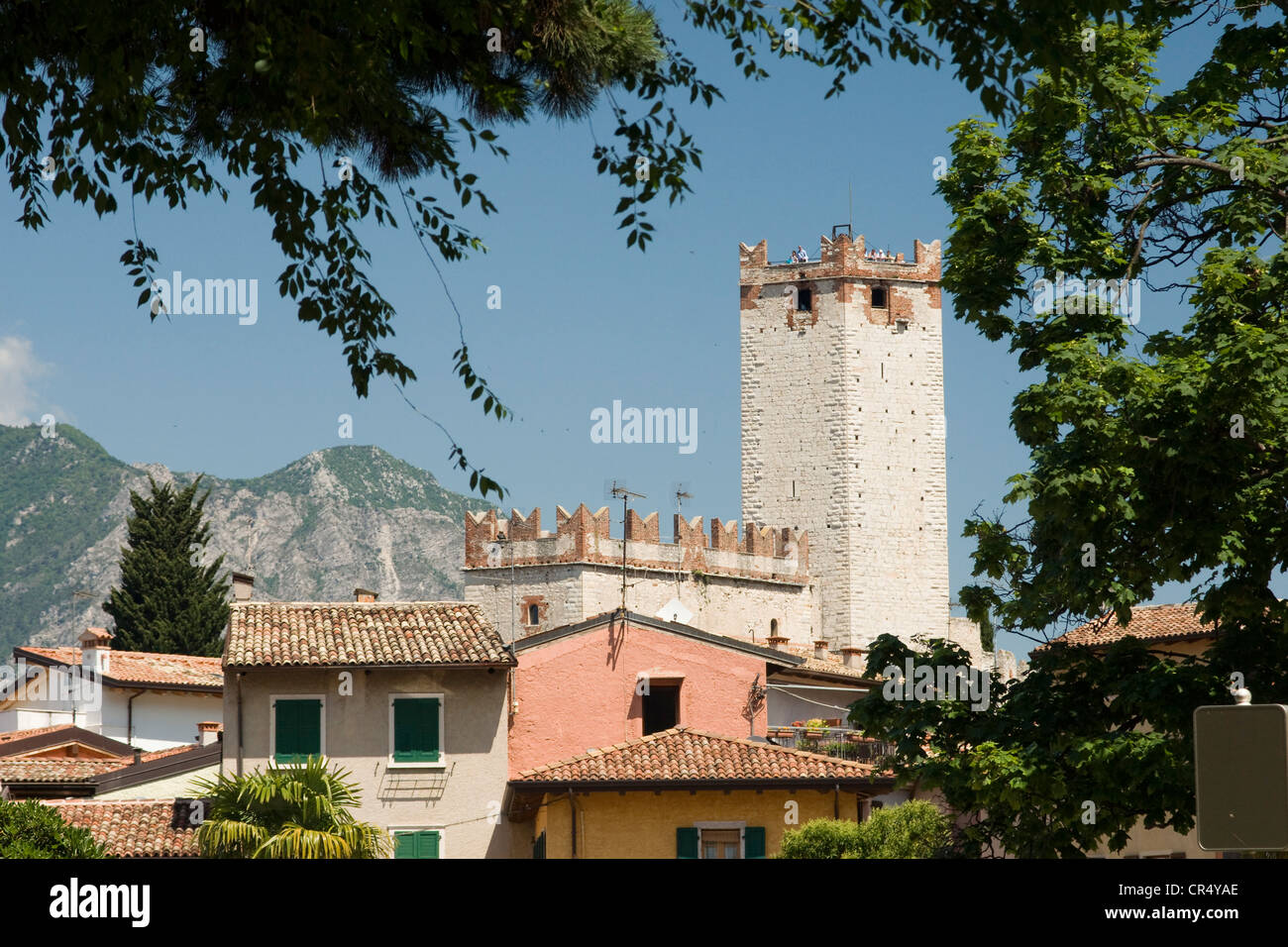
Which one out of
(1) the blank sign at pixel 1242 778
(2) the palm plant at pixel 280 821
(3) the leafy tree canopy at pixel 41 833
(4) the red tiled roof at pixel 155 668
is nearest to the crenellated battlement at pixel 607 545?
(4) the red tiled roof at pixel 155 668

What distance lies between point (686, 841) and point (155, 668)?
17.3 metres

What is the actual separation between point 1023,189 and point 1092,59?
5.37 feet

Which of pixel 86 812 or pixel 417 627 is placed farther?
pixel 417 627

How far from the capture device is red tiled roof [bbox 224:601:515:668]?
27094mm


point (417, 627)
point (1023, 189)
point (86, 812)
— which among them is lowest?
point (86, 812)

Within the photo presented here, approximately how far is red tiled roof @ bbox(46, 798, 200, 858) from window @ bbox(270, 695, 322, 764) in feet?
7.25

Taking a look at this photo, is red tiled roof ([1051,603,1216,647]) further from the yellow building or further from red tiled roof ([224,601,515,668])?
red tiled roof ([224,601,515,668])

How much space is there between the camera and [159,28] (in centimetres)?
698

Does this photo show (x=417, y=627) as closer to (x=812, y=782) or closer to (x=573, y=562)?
(x=812, y=782)

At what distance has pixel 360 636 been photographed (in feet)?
92.6

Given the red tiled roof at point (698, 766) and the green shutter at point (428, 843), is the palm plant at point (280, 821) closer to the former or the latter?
the red tiled roof at point (698, 766)

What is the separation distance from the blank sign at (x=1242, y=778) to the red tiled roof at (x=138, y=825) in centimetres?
2041

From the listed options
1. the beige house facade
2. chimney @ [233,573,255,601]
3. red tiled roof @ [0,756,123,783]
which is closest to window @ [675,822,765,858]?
the beige house facade
